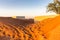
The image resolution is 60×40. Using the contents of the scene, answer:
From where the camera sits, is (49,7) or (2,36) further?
(49,7)

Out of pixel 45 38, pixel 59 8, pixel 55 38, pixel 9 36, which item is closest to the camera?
pixel 55 38

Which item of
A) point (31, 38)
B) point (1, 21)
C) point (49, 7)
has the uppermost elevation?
point (49, 7)

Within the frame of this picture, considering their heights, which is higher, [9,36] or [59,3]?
[59,3]

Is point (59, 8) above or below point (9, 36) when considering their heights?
above

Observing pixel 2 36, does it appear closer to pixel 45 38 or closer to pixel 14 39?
pixel 14 39

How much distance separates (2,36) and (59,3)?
15.3 metres

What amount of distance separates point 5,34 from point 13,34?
64cm

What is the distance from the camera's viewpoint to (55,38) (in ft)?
32.1

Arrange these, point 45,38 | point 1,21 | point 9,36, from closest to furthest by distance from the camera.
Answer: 1. point 45,38
2. point 9,36
3. point 1,21

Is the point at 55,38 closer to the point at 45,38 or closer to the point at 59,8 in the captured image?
the point at 45,38

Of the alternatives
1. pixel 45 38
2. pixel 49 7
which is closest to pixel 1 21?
pixel 45 38

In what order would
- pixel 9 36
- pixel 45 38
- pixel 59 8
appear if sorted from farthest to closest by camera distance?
pixel 59 8 < pixel 9 36 < pixel 45 38

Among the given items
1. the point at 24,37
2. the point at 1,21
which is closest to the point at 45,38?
the point at 24,37

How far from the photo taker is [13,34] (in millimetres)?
11664
